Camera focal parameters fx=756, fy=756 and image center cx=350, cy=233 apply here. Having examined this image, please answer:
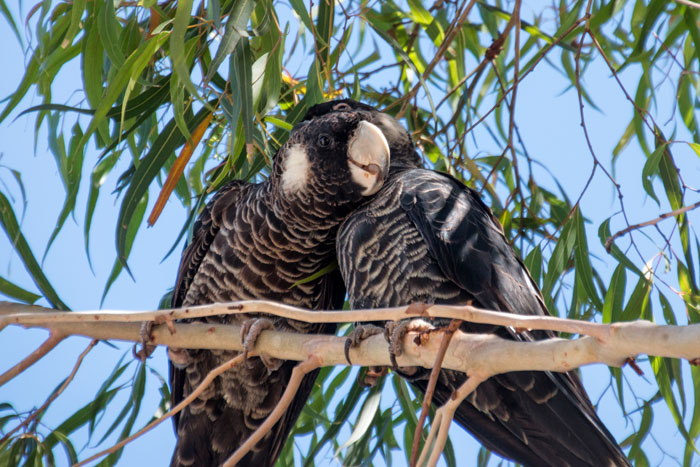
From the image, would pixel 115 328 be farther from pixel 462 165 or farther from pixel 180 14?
pixel 462 165

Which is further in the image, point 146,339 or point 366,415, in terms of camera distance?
point 366,415

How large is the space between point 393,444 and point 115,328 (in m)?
1.19

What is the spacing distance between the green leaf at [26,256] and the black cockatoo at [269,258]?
1.49 ft

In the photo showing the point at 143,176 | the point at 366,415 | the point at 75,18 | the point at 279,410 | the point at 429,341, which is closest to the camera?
the point at 279,410

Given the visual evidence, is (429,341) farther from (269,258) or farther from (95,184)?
(95,184)

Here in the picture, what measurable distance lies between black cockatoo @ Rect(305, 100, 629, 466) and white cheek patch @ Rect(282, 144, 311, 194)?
0.48 feet

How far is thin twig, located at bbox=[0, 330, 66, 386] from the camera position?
114 cm

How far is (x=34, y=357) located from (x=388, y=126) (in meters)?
1.04

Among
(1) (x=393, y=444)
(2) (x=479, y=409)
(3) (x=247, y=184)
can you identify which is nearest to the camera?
(2) (x=479, y=409)

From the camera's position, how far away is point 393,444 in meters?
2.35

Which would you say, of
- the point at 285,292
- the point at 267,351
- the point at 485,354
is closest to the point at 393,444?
the point at 285,292

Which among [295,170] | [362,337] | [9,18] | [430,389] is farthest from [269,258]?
[430,389]

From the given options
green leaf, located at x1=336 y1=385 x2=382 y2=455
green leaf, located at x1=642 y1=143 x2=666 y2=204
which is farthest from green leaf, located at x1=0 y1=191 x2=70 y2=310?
green leaf, located at x1=642 y1=143 x2=666 y2=204

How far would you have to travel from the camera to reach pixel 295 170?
1759mm
